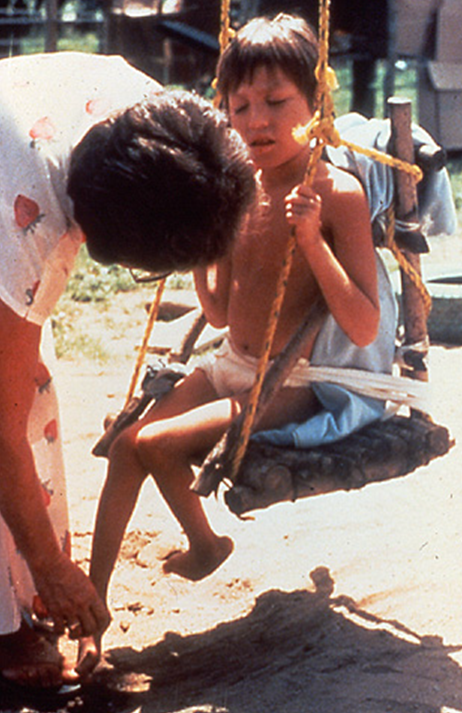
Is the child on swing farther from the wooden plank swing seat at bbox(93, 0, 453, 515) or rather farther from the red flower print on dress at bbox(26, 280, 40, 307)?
the red flower print on dress at bbox(26, 280, 40, 307)

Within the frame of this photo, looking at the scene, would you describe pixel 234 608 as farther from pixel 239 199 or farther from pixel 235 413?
pixel 239 199

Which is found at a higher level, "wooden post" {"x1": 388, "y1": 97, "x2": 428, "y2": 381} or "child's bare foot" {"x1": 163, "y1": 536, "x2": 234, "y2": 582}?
"wooden post" {"x1": 388, "y1": 97, "x2": 428, "y2": 381}

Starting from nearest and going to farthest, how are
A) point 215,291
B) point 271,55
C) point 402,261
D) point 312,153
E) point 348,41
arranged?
point 312,153 < point 271,55 < point 402,261 < point 215,291 < point 348,41

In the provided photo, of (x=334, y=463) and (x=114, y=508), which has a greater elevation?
(x=334, y=463)

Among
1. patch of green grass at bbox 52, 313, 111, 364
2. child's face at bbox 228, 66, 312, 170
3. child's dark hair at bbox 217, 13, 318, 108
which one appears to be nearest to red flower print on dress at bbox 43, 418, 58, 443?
child's face at bbox 228, 66, 312, 170

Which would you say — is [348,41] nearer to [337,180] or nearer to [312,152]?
[337,180]

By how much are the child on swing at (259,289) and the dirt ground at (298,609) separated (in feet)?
0.75

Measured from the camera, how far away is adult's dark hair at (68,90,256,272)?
200 centimetres

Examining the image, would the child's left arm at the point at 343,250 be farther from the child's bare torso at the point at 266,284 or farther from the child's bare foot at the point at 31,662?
the child's bare foot at the point at 31,662

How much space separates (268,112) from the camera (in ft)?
9.40

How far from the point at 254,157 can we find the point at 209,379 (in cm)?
63

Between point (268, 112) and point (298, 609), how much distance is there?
1.39 m

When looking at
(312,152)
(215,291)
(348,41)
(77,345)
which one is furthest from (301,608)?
(348,41)

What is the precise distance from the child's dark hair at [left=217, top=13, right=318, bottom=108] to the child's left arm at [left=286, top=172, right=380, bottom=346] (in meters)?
0.30
